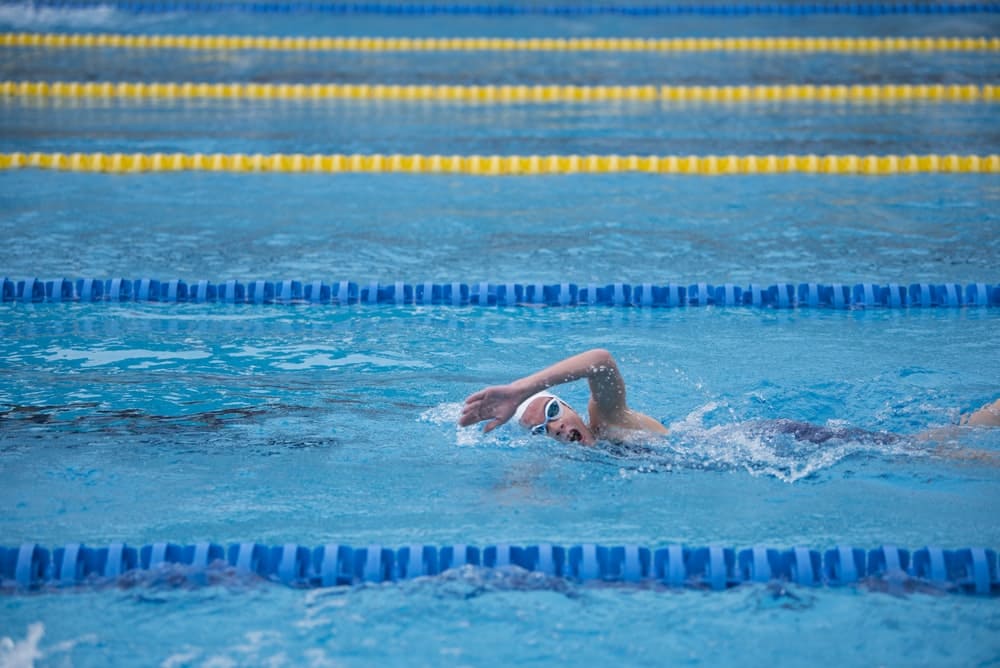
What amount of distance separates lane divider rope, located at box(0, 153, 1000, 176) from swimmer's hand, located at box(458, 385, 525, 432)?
193 inches

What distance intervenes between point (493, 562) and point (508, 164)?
526 centimetres

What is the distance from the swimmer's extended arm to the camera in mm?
3758

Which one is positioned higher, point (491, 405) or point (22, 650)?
point (491, 405)

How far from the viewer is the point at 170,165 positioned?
28.1 ft

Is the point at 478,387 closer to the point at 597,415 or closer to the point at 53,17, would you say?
the point at 597,415

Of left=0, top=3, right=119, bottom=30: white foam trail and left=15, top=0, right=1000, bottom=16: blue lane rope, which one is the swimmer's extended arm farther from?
left=0, top=3, right=119, bottom=30: white foam trail

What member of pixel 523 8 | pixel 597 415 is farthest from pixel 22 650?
pixel 523 8

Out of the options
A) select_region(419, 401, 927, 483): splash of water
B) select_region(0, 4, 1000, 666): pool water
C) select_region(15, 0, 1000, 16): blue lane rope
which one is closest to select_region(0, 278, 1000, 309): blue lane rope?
select_region(0, 4, 1000, 666): pool water

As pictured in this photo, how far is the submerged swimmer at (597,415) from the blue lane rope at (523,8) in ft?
33.0

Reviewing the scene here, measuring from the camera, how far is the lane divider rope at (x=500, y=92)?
1059 centimetres

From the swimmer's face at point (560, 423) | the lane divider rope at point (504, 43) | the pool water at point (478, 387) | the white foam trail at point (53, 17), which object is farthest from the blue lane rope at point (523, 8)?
the swimmer's face at point (560, 423)

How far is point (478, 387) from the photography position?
5109 millimetres

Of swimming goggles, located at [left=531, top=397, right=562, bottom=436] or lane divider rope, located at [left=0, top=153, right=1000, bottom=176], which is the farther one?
lane divider rope, located at [left=0, top=153, right=1000, bottom=176]

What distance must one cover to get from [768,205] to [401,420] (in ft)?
12.1
